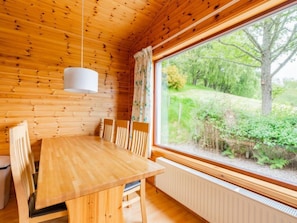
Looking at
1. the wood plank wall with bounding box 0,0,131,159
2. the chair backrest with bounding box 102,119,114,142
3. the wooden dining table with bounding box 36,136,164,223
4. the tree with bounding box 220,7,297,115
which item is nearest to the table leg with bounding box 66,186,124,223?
the wooden dining table with bounding box 36,136,164,223

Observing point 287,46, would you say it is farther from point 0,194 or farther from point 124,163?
point 0,194

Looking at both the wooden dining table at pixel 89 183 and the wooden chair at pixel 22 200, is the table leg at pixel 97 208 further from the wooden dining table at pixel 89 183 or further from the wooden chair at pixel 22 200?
the wooden chair at pixel 22 200

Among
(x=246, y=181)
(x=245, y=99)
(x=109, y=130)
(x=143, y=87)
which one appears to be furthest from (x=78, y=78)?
(x=246, y=181)

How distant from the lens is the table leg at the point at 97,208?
1088mm

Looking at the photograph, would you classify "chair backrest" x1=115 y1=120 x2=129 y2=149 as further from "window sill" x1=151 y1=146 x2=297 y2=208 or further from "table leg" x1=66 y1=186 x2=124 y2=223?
"table leg" x1=66 y1=186 x2=124 y2=223

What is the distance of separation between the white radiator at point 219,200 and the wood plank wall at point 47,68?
181 centimetres

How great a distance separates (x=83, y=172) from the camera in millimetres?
1216

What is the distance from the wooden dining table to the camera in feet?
3.13

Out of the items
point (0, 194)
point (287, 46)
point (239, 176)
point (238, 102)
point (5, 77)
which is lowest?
point (0, 194)

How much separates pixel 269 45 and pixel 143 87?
1759mm

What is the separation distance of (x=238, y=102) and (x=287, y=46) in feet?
2.00

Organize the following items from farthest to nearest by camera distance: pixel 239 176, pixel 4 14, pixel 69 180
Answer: pixel 4 14 < pixel 239 176 < pixel 69 180

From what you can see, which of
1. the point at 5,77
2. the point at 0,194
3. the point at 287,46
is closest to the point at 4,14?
the point at 5,77

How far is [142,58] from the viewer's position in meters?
2.87
